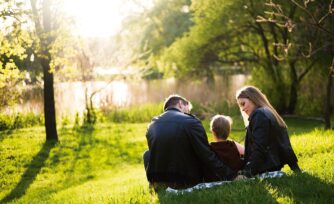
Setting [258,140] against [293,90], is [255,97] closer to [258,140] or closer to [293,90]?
[258,140]

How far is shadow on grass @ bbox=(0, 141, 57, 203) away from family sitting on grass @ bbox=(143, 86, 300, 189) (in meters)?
4.81

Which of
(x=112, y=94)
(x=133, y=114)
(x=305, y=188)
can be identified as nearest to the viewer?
(x=305, y=188)

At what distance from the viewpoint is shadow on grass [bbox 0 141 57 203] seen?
10105 millimetres

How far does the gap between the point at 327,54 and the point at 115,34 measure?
98.9ft

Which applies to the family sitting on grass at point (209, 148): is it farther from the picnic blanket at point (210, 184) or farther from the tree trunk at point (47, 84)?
the tree trunk at point (47, 84)

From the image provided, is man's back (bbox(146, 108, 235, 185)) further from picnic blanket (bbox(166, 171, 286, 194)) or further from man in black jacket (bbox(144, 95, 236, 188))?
Answer: picnic blanket (bbox(166, 171, 286, 194))

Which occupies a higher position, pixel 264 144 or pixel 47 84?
pixel 47 84

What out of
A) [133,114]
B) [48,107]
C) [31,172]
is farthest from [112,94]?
[31,172]

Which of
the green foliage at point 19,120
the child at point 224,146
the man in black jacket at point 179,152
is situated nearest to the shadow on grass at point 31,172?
the green foliage at point 19,120

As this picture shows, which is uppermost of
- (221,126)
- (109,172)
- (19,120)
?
(221,126)

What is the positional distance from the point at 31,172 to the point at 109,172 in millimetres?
1825

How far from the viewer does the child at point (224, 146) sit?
6156 mm

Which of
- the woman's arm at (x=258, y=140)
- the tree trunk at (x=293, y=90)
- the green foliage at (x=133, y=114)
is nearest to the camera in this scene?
A: the woman's arm at (x=258, y=140)

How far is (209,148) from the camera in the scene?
589 cm
